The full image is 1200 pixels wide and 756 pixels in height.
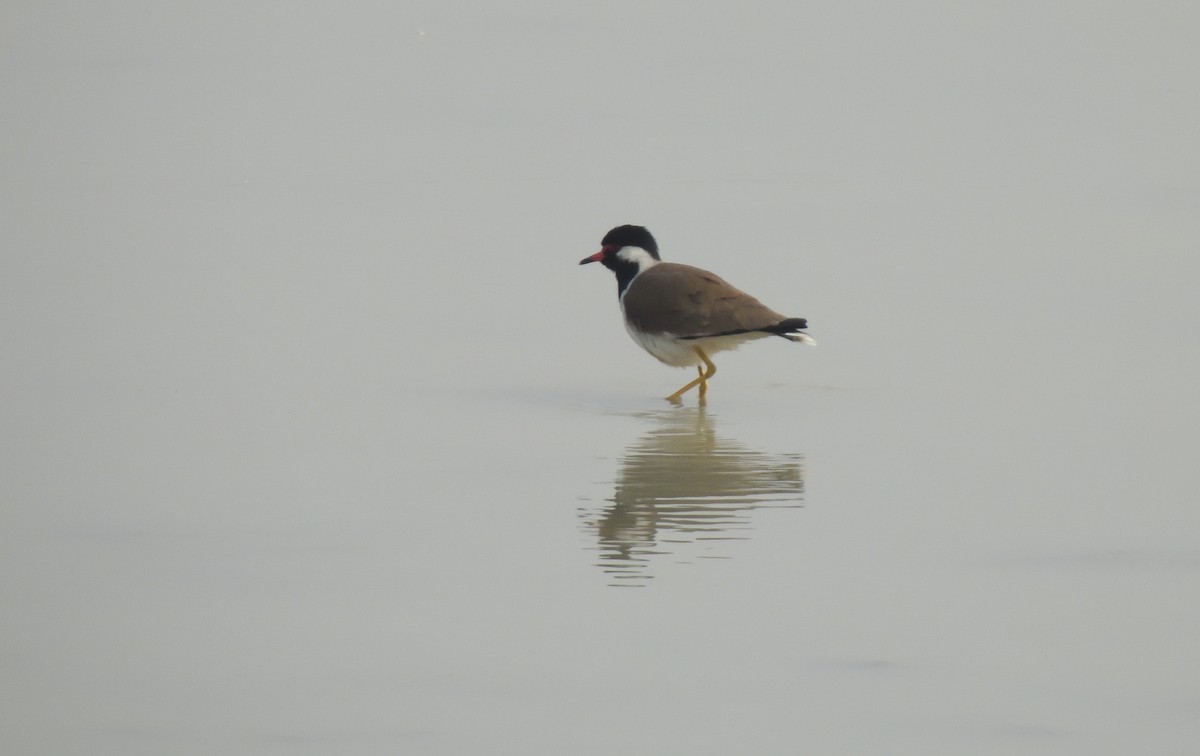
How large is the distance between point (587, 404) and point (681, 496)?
169cm

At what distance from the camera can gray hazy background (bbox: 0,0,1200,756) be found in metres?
5.79

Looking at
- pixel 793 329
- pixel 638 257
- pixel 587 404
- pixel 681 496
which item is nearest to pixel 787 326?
pixel 793 329

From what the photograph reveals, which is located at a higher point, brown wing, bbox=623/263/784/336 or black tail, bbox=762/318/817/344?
brown wing, bbox=623/263/784/336

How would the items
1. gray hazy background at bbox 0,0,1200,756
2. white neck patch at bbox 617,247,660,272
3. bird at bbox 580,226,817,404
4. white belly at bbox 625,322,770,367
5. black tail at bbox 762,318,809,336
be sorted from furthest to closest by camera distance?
white neck patch at bbox 617,247,660,272
white belly at bbox 625,322,770,367
bird at bbox 580,226,817,404
black tail at bbox 762,318,809,336
gray hazy background at bbox 0,0,1200,756

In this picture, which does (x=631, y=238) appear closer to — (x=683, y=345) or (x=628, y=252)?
(x=628, y=252)

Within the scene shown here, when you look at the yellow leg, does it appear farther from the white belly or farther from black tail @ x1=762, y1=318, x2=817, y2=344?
black tail @ x1=762, y1=318, x2=817, y2=344

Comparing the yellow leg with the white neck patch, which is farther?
the white neck patch

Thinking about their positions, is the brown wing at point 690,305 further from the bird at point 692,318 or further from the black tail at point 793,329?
the black tail at point 793,329

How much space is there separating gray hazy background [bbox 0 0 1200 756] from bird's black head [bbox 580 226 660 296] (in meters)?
0.42

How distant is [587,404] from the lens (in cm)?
931

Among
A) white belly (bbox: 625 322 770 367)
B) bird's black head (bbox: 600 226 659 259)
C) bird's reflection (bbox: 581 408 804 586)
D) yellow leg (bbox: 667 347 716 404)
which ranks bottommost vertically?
bird's reflection (bbox: 581 408 804 586)

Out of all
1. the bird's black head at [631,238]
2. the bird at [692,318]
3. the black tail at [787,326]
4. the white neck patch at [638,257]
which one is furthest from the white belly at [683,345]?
the bird's black head at [631,238]

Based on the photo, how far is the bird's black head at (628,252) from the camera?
10688 millimetres

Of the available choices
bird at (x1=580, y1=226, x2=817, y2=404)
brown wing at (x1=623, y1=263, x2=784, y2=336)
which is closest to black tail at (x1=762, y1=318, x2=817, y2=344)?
bird at (x1=580, y1=226, x2=817, y2=404)
